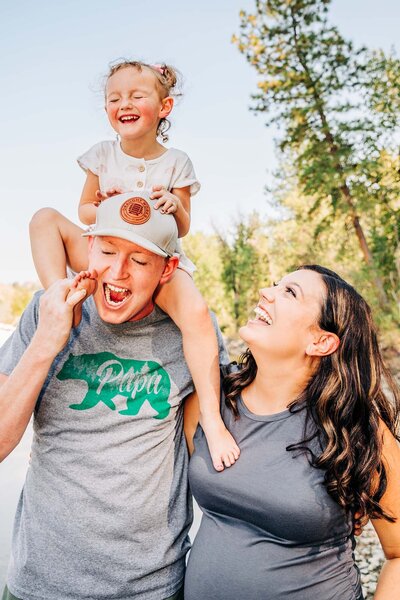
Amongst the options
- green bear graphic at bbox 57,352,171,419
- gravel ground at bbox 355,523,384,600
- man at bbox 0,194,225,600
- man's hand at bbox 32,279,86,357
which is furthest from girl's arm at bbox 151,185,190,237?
gravel ground at bbox 355,523,384,600

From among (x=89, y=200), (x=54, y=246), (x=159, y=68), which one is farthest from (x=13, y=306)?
(x=54, y=246)

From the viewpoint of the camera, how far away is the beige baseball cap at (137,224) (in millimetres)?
1615

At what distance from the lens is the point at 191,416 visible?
1917mm

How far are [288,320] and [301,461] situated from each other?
0.49m

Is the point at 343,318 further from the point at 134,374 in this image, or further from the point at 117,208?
the point at 117,208

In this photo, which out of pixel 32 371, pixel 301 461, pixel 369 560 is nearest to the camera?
pixel 32 371

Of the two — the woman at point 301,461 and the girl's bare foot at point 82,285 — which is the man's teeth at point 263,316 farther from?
the girl's bare foot at point 82,285

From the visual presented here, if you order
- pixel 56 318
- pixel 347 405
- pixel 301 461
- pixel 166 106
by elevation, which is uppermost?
pixel 166 106

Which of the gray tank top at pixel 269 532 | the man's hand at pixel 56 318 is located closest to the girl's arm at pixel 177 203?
the man's hand at pixel 56 318

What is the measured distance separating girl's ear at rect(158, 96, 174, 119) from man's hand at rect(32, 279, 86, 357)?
1194mm

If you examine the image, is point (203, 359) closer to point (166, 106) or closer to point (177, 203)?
point (177, 203)

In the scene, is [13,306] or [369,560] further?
[13,306]

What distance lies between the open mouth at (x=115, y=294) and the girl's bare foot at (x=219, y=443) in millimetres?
517

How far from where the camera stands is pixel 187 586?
67.7 inches
